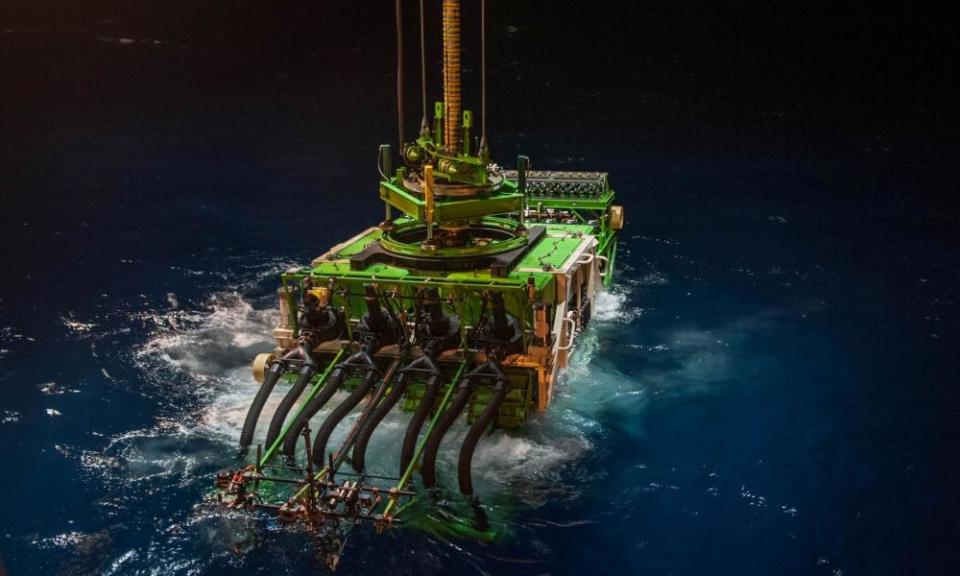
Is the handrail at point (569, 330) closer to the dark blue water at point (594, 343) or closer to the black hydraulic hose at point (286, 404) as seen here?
the dark blue water at point (594, 343)

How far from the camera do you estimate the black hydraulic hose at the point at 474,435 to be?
987 centimetres

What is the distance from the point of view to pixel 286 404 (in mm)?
10641

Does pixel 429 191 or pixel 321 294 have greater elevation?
pixel 429 191

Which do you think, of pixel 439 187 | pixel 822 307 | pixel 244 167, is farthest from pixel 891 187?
pixel 244 167

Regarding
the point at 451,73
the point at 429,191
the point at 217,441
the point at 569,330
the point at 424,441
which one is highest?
the point at 451,73

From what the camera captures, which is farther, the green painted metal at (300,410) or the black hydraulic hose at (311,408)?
the black hydraulic hose at (311,408)

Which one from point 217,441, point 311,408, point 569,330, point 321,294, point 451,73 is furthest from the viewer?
point 569,330

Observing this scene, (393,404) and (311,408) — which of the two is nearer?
(311,408)

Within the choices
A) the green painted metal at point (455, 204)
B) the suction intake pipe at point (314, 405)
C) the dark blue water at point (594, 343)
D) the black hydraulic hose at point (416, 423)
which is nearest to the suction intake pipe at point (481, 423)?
the black hydraulic hose at point (416, 423)

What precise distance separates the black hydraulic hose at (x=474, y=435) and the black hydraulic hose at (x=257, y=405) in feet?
7.81

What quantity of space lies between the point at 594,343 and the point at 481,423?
5223 mm

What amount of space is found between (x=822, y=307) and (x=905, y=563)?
7.42m

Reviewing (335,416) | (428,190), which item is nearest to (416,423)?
(335,416)

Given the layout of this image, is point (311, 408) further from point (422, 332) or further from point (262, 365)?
point (422, 332)
